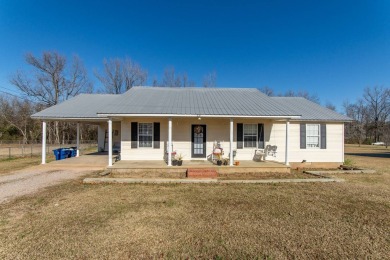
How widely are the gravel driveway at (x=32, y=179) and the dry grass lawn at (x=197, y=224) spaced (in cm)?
88

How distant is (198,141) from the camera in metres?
11.3

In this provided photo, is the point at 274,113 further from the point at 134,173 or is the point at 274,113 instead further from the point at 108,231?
the point at 108,231

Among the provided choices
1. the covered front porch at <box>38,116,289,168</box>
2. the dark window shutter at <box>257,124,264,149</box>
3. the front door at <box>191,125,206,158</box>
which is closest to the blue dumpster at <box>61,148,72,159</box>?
the covered front porch at <box>38,116,289,168</box>

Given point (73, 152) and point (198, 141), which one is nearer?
point (198, 141)

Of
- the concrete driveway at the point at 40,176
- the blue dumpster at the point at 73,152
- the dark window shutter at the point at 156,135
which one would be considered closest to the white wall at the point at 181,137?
the dark window shutter at the point at 156,135

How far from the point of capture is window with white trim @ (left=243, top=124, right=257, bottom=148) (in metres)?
11.4

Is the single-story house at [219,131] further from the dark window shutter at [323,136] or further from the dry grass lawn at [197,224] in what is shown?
the dry grass lawn at [197,224]

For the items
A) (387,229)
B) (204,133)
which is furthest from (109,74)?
(387,229)

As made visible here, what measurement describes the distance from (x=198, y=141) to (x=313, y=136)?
6.79 metres

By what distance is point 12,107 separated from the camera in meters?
36.2

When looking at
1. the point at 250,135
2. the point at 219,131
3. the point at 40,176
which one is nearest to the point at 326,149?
the point at 250,135

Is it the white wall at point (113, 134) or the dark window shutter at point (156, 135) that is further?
the white wall at point (113, 134)

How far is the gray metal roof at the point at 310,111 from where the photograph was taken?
1156 cm

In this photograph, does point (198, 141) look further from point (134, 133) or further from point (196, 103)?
point (134, 133)
